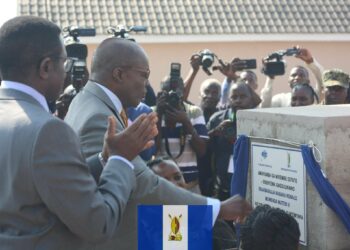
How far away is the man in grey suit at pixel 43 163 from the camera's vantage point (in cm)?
217

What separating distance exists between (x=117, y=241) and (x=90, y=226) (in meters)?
0.70

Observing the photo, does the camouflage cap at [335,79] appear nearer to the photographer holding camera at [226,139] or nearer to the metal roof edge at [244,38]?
the photographer holding camera at [226,139]

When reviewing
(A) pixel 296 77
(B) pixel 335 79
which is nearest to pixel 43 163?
(B) pixel 335 79

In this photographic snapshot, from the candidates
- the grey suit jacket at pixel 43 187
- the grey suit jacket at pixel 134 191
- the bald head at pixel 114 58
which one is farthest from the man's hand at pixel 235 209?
the bald head at pixel 114 58

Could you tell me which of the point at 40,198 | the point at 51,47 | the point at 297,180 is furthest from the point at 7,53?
the point at 297,180

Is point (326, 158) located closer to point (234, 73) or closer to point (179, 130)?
point (179, 130)

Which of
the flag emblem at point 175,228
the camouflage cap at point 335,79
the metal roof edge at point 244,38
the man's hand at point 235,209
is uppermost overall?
the metal roof edge at point 244,38

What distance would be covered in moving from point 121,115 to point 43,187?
101 centimetres

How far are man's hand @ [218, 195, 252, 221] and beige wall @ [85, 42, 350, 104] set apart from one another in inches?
520

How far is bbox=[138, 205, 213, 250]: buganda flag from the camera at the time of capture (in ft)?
9.27

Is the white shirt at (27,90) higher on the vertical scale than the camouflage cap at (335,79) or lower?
higher

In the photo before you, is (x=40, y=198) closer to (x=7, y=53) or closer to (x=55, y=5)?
(x=7, y=53)

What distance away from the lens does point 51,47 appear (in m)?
2.31

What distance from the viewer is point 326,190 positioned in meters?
2.74
